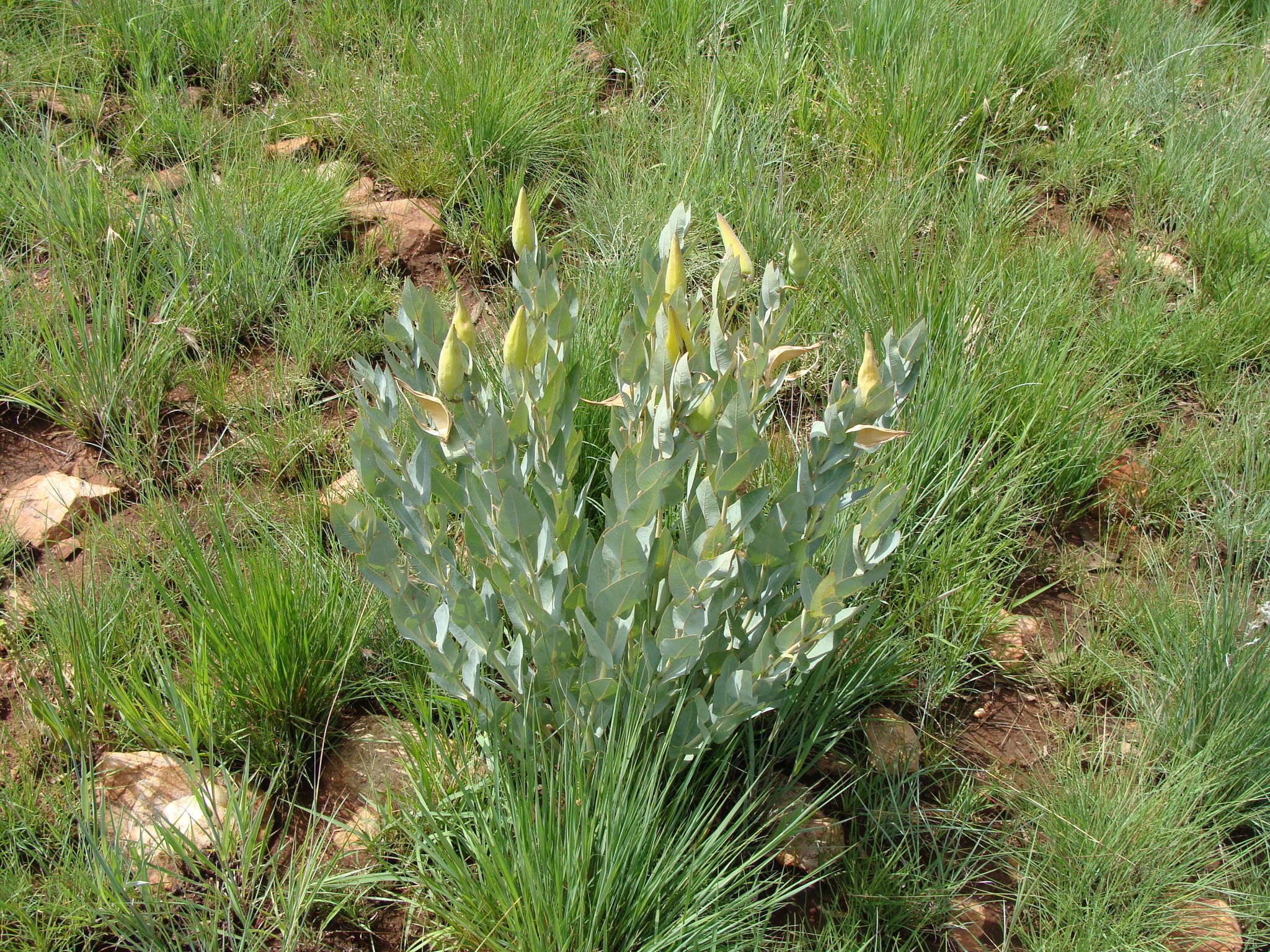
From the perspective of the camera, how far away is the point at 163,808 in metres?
1.51

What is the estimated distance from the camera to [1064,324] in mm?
2400

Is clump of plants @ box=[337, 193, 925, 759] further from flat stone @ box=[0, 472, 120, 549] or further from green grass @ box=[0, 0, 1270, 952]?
flat stone @ box=[0, 472, 120, 549]

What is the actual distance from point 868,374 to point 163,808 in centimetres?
121

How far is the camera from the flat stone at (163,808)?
138 centimetres

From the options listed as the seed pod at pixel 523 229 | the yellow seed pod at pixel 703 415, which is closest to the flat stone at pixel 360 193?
the seed pod at pixel 523 229

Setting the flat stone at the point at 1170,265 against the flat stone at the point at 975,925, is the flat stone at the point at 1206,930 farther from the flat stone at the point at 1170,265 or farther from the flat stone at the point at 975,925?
the flat stone at the point at 1170,265

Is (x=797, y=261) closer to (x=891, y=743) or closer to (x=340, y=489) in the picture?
(x=891, y=743)

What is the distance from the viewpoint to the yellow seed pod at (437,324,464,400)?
1193 millimetres

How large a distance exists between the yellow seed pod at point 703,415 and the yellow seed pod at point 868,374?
0.18m

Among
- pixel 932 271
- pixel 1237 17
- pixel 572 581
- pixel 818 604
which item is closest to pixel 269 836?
pixel 572 581

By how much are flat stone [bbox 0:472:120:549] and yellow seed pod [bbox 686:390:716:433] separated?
4.03 ft

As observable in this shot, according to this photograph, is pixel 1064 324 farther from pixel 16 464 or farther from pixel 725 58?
pixel 16 464

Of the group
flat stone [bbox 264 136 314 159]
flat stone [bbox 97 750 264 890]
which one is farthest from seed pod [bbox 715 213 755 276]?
flat stone [bbox 264 136 314 159]

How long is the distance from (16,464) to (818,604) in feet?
5.46
